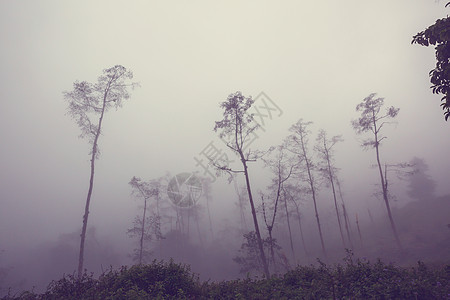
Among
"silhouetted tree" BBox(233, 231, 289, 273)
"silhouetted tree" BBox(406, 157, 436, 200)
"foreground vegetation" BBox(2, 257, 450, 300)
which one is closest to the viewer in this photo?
"foreground vegetation" BBox(2, 257, 450, 300)

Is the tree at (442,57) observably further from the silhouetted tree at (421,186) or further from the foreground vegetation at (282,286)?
the silhouetted tree at (421,186)

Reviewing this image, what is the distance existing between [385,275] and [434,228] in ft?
111

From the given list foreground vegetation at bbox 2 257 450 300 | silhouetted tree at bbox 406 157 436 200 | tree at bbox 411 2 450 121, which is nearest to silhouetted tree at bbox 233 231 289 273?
foreground vegetation at bbox 2 257 450 300

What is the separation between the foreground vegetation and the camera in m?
6.66

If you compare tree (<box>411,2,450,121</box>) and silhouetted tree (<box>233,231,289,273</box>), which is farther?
silhouetted tree (<box>233,231,289,273</box>)

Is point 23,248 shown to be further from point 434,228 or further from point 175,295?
point 434,228

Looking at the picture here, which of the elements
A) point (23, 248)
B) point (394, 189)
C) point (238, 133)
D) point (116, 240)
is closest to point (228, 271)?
point (238, 133)

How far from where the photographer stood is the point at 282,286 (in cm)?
816

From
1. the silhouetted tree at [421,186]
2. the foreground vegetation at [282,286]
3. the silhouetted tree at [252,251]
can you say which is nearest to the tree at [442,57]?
the foreground vegetation at [282,286]

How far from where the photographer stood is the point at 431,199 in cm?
4594

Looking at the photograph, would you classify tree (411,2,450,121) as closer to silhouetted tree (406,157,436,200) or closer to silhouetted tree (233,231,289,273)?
silhouetted tree (233,231,289,273)

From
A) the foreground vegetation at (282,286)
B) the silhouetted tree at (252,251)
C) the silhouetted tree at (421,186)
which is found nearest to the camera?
the foreground vegetation at (282,286)

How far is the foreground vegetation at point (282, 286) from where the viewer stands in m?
6.66

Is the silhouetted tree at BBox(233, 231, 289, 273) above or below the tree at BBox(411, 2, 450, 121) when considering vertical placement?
below
